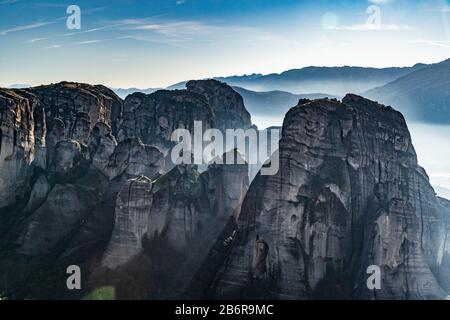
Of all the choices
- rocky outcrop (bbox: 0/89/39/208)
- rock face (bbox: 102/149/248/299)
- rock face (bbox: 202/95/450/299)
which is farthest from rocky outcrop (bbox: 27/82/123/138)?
rock face (bbox: 202/95/450/299)

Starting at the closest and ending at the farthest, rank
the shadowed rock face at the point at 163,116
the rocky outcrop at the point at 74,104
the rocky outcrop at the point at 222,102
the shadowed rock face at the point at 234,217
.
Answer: the shadowed rock face at the point at 234,217 → the rocky outcrop at the point at 74,104 → the shadowed rock face at the point at 163,116 → the rocky outcrop at the point at 222,102

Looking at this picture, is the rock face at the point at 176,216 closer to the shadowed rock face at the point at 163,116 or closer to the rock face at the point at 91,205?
the rock face at the point at 91,205

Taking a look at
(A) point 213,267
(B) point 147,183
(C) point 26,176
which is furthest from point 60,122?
(A) point 213,267

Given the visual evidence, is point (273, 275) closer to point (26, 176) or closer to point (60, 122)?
point (26, 176)

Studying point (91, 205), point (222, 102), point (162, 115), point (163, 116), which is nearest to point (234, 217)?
point (91, 205)

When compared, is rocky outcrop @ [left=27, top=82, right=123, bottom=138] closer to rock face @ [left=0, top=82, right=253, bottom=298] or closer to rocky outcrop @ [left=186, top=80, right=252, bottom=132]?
rock face @ [left=0, top=82, right=253, bottom=298]

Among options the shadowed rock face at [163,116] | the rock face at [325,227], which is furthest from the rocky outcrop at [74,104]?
the rock face at [325,227]

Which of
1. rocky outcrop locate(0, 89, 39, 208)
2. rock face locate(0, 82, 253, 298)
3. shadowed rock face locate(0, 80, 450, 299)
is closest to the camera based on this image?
shadowed rock face locate(0, 80, 450, 299)

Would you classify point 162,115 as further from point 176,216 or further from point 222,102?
point 176,216
